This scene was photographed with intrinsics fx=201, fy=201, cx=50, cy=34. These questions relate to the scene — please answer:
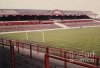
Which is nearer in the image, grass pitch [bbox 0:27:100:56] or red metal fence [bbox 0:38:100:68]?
red metal fence [bbox 0:38:100:68]

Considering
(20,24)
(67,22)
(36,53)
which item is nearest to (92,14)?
(67,22)

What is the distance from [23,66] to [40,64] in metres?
1.15

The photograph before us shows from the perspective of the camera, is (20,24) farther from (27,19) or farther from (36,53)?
(36,53)

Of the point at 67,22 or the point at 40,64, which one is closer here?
the point at 40,64

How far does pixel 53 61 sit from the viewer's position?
13.0 meters

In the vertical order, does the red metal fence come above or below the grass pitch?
above

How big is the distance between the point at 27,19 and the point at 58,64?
5771 centimetres

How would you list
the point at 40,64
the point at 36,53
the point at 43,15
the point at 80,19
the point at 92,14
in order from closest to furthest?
the point at 40,64 → the point at 36,53 → the point at 43,15 → the point at 80,19 → the point at 92,14

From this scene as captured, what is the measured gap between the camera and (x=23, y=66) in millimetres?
12828

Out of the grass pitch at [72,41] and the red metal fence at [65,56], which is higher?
the red metal fence at [65,56]

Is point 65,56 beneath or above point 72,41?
above

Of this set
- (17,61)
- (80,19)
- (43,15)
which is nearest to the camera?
(17,61)

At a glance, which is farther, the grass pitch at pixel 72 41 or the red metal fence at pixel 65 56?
the grass pitch at pixel 72 41

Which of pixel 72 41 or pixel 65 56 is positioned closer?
pixel 65 56
